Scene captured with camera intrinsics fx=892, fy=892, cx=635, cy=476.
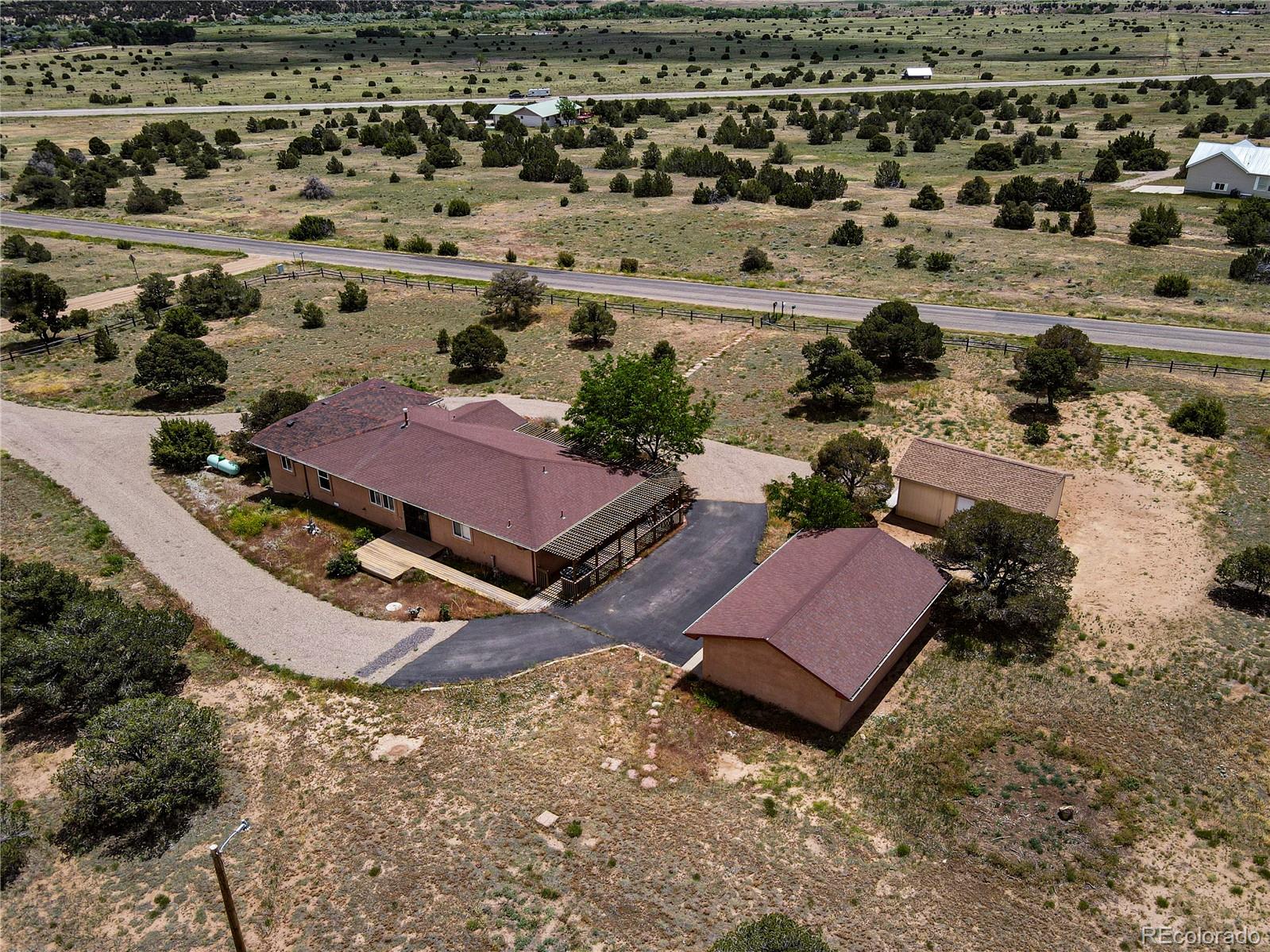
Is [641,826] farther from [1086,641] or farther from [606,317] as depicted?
[606,317]

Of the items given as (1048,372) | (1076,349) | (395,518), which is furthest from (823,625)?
(1076,349)

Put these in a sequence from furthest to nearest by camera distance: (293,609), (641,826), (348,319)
Result: (348,319)
(293,609)
(641,826)

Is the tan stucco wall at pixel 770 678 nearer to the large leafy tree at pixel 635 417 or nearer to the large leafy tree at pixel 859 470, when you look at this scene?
the large leafy tree at pixel 859 470

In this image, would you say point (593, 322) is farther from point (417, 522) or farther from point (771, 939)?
point (771, 939)

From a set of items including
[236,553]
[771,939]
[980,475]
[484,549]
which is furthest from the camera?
[236,553]

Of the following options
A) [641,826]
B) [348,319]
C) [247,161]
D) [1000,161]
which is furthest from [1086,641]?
[247,161]

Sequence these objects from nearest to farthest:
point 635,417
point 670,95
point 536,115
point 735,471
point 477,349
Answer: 1. point 635,417
2. point 735,471
3. point 477,349
4. point 536,115
5. point 670,95

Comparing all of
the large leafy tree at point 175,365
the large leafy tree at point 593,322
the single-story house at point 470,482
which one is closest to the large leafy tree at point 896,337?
the large leafy tree at point 593,322
